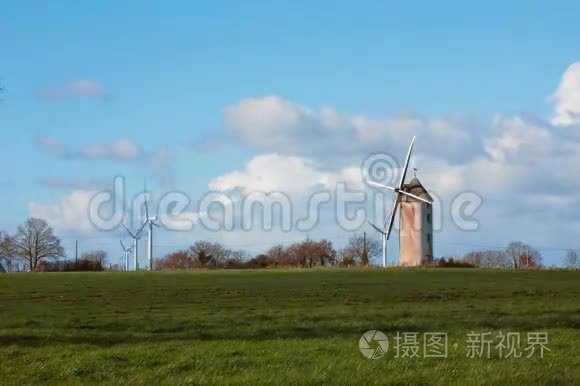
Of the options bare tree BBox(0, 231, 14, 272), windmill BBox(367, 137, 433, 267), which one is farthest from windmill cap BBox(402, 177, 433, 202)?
bare tree BBox(0, 231, 14, 272)

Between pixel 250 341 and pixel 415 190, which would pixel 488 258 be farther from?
pixel 250 341

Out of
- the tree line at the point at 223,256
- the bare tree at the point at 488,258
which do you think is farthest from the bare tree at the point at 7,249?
the bare tree at the point at 488,258

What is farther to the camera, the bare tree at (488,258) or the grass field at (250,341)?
the bare tree at (488,258)

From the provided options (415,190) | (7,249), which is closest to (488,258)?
(415,190)

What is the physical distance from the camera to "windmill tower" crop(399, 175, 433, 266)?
4589 inches

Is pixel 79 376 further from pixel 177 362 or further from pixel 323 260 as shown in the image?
pixel 323 260

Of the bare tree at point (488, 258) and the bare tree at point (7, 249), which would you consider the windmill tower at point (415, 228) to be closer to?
the bare tree at point (488, 258)

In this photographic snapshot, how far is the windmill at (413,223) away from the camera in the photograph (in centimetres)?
11681

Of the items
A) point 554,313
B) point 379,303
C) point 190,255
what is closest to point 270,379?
point 554,313

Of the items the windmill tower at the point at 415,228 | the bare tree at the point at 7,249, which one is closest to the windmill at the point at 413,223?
the windmill tower at the point at 415,228

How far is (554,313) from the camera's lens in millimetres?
30000

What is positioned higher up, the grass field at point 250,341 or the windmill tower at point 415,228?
the windmill tower at point 415,228

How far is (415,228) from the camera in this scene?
389 ft

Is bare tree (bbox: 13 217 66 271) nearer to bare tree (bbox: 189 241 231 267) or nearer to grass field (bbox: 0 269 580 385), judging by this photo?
bare tree (bbox: 189 241 231 267)
